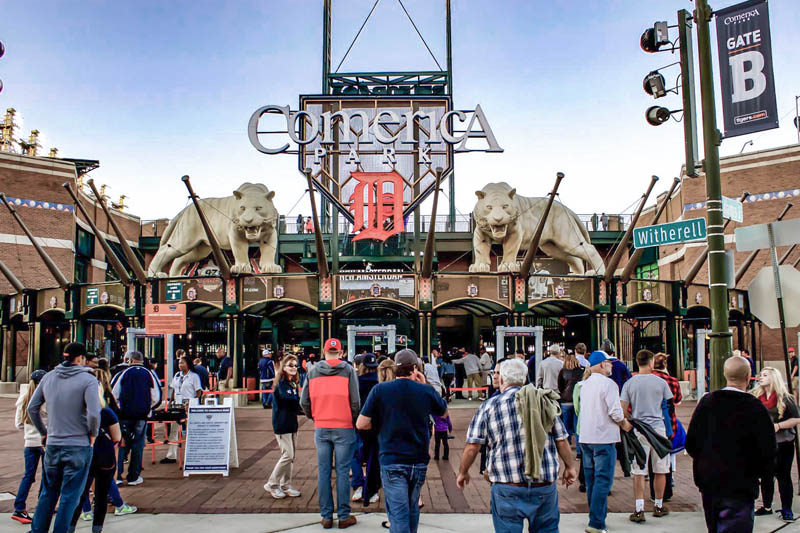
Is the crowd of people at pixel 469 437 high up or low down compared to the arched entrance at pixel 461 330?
down

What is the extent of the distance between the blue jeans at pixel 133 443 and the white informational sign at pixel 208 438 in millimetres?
652

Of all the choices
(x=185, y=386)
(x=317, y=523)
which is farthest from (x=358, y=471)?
(x=185, y=386)

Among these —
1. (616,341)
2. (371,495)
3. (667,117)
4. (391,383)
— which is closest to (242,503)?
(371,495)

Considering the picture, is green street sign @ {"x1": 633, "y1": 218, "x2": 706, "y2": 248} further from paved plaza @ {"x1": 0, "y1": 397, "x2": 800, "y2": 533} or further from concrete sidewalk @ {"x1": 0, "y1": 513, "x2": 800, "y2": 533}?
concrete sidewalk @ {"x1": 0, "y1": 513, "x2": 800, "y2": 533}

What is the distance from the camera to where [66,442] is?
605cm

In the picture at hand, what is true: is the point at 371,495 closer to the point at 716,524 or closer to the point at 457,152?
the point at 716,524

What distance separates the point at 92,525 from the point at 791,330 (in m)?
27.3

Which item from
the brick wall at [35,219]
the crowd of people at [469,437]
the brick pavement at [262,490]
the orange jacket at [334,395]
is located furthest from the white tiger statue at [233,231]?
the orange jacket at [334,395]

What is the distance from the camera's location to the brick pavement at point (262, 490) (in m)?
7.80

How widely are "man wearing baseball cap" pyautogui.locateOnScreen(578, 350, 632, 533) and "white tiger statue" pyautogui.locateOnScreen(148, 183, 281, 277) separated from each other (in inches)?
606

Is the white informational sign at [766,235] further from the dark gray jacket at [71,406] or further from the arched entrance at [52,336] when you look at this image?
the arched entrance at [52,336]

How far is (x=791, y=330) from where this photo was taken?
89.3ft

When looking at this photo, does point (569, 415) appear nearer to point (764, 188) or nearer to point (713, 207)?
point (713, 207)

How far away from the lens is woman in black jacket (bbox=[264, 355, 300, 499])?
8289 millimetres
